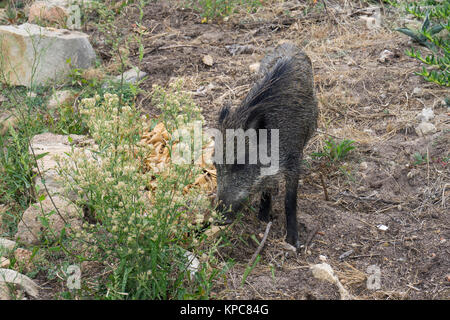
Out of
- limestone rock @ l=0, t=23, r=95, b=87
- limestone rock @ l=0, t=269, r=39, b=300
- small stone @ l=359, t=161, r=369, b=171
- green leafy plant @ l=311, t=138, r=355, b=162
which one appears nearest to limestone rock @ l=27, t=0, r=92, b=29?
limestone rock @ l=0, t=23, r=95, b=87

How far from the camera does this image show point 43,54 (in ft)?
19.5

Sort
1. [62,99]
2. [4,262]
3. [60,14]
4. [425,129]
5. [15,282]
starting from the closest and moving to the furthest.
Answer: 1. [15,282]
2. [4,262]
3. [425,129]
4. [62,99]
5. [60,14]

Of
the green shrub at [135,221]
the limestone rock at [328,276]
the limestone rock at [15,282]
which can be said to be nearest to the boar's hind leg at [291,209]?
the limestone rock at [328,276]

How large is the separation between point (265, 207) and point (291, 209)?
1.03 feet

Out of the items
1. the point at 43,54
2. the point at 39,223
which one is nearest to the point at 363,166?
the point at 39,223

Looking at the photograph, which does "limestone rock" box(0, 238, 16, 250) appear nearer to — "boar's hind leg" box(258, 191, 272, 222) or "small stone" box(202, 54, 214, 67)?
"boar's hind leg" box(258, 191, 272, 222)

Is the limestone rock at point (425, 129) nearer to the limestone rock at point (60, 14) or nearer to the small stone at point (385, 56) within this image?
the small stone at point (385, 56)

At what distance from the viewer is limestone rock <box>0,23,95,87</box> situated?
19.6ft

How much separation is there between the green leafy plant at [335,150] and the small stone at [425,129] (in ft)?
2.29

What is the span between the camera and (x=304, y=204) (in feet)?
14.3

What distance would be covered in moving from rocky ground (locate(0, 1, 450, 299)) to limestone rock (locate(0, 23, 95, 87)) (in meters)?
0.45

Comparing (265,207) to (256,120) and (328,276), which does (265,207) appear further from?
(328,276)
